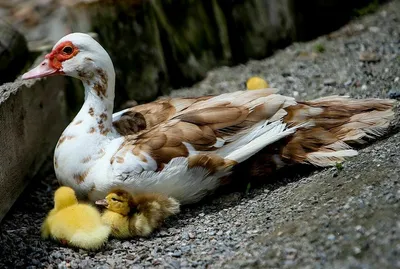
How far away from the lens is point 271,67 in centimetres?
636

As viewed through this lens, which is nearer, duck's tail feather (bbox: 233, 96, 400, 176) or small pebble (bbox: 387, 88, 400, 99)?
duck's tail feather (bbox: 233, 96, 400, 176)

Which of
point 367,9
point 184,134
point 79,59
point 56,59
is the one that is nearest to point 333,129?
point 184,134

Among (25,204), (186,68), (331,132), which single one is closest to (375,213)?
(331,132)

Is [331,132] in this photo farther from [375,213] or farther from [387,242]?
[387,242]

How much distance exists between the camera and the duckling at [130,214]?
3.90 meters

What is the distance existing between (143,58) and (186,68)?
512mm

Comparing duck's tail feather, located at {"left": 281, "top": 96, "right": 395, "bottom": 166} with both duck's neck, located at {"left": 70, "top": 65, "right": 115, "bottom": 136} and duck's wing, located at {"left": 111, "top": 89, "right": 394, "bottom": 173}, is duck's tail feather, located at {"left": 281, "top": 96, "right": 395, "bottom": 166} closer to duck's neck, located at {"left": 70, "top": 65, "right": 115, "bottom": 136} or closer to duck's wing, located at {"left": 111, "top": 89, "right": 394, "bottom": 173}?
duck's wing, located at {"left": 111, "top": 89, "right": 394, "bottom": 173}

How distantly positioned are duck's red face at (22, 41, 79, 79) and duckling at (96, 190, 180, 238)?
36.3 inches

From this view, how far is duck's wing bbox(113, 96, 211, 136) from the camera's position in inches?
171

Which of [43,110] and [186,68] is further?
[186,68]

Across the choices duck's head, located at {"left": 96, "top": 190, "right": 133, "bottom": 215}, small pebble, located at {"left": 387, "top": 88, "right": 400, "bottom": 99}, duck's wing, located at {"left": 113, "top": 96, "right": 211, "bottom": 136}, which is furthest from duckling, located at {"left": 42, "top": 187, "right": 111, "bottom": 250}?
small pebble, located at {"left": 387, "top": 88, "right": 400, "bottom": 99}

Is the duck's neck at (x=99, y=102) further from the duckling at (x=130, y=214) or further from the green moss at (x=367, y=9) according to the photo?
the green moss at (x=367, y=9)

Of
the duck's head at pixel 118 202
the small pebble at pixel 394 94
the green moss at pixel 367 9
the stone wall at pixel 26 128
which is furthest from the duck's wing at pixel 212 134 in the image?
the green moss at pixel 367 9

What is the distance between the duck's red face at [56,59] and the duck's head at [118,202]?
0.92 meters
